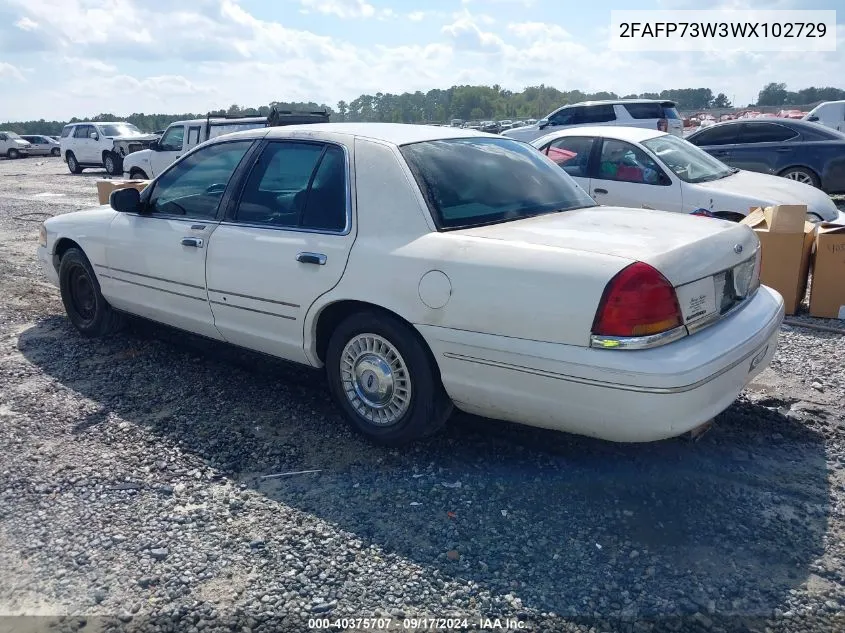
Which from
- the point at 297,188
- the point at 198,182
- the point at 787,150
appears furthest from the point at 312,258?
the point at 787,150

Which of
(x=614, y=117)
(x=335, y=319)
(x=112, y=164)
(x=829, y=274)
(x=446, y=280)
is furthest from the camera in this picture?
(x=112, y=164)

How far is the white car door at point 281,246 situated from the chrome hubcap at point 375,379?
0.34 meters

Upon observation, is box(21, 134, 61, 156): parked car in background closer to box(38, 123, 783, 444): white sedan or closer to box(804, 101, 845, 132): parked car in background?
box(804, 101, 845, 132): parked car in background

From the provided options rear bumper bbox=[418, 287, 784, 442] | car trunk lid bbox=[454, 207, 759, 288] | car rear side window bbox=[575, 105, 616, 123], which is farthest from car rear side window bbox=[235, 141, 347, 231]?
car rear side window bbox=[575, 105, 616, 123]

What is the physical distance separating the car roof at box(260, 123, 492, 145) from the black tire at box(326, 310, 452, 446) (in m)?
1.00

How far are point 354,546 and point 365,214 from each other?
163 centimetres

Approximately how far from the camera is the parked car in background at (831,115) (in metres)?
16.6

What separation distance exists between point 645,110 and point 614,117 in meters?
0.67

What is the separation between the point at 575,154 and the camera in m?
8.17

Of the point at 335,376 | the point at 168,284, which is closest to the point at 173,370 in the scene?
the point at 168,284

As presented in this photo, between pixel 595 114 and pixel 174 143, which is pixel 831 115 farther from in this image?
pixel 174 143

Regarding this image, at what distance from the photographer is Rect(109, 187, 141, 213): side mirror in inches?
192

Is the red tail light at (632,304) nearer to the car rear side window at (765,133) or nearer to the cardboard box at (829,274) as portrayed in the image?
the cardboard box at (829,274)

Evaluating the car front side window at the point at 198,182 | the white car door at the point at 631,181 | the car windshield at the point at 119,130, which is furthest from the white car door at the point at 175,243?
the car windshield at the point at 119,130
